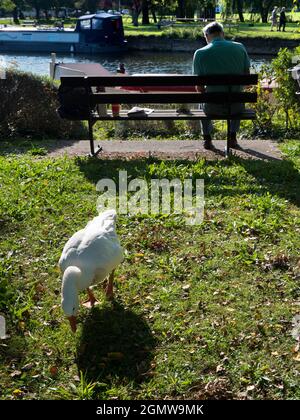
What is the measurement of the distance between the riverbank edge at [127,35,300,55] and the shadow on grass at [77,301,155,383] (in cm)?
3552

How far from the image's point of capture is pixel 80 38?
4159 centimetres

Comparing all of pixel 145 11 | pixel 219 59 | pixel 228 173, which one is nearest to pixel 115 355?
pixel 228 173

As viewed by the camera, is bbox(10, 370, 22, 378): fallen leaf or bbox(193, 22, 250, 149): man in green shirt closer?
bbox(10, 370, 22, 378): fallen leaf

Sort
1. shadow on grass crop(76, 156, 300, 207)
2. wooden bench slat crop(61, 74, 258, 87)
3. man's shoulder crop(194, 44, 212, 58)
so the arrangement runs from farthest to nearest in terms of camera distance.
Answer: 1. man's shoulder crop(194, 44, 212, 58)
2. wooden bench slat crop(61, 74, 258, 87)
3. shadow on grass crop(76, 156, 300, 207)

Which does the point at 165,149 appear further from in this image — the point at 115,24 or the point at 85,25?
the point at 85,25

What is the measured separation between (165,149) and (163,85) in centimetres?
107

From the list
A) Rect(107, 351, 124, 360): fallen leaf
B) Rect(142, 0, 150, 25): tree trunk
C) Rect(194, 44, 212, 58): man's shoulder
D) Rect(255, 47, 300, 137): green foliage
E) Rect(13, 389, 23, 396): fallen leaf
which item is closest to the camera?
Rect(13, 389, 23, 396): fallen leaf

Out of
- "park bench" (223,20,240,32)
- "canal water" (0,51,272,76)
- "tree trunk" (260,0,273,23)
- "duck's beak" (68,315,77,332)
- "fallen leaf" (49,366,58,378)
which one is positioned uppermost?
"tree trunk" (260,0,273,23)

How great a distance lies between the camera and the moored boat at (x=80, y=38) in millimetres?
41250

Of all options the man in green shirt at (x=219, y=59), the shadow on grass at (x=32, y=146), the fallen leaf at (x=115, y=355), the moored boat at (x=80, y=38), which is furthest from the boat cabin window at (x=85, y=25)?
the fallen leaf at (x=115, y=355)

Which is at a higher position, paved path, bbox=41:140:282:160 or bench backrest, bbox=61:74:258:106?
bench backrest, bbox=61:74:258:106

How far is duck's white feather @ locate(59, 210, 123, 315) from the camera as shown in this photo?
383 centimetres

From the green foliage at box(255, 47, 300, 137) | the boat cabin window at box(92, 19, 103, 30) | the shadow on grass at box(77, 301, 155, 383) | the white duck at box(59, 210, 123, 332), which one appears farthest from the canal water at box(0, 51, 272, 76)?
the shadow on grass at box(77, 301, 155, 383)

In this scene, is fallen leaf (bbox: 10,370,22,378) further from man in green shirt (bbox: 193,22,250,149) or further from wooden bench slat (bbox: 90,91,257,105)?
man in green shirt (bbox: 193,22,250,149)
